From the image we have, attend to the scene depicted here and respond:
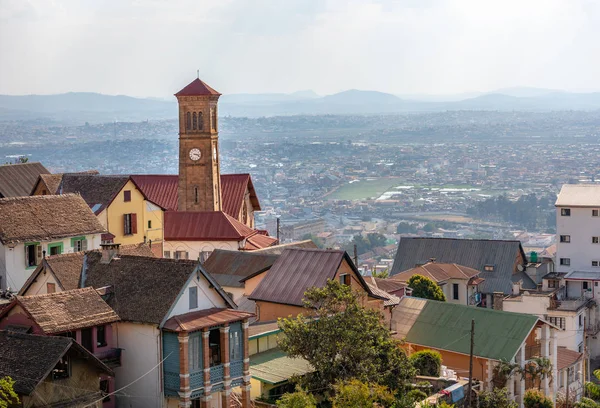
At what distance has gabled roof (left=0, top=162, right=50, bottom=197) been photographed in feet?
208

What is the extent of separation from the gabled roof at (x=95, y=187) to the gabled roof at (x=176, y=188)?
21.5 meters

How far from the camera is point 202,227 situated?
69.0 meters

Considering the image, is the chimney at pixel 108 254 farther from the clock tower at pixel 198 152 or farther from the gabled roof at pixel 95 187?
the clock tower at pixel 198 152

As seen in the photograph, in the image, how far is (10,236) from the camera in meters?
43.6

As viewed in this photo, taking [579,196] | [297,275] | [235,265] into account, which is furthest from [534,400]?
[579,196]

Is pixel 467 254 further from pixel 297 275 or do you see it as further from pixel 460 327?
pixel 297 275

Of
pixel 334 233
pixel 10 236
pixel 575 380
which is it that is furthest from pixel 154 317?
pixel 334 233

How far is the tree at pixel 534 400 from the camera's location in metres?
44.7

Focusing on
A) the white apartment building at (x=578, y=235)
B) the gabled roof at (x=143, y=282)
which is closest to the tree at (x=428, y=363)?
the gabled roof at (x=143, y=282)

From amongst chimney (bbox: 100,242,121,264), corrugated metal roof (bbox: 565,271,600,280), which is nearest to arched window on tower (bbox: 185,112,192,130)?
corrugated metal roof (bbox: 565,271,600,280)

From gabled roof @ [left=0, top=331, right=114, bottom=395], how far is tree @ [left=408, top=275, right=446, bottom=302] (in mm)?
33526

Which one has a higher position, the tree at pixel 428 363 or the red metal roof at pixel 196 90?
the red metal roof at pixel 196 90

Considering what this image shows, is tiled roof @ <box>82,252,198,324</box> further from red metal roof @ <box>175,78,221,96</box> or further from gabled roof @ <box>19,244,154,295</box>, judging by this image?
red metal roof @ <box>175,78,221,96</box>

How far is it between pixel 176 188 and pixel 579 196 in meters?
31.0
